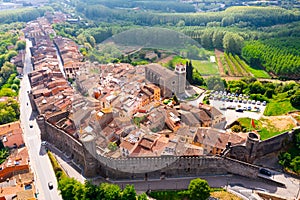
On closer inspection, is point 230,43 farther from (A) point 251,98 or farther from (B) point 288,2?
(B) point 288,2

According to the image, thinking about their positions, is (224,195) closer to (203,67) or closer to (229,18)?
(203,67)

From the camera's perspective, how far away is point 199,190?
10477 millimetres

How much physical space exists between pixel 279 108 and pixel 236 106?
220cm

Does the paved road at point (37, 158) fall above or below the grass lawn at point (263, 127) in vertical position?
below

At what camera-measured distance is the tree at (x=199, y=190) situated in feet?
34.3

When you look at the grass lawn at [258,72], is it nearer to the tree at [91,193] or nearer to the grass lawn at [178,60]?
the grass lawn at [178,60]

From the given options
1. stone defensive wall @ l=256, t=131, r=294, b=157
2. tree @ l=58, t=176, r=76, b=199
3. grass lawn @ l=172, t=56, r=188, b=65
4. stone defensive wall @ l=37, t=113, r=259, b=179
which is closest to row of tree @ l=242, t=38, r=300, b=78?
grass lawn @ l=172, t=56, r=188, b=65

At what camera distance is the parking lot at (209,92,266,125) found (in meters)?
14.5

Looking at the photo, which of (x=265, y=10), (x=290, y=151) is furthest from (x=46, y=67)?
(x=265, y=10)

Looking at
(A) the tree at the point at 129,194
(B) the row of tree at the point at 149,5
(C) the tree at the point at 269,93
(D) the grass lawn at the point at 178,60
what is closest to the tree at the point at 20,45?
(B) the row of tree at the point at 149,5

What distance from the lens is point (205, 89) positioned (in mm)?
17984

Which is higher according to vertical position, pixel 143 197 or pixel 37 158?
pixel 143 197

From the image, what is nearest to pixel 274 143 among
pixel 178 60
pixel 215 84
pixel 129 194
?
pixel 129 194

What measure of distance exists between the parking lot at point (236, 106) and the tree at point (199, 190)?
4.35 meters
